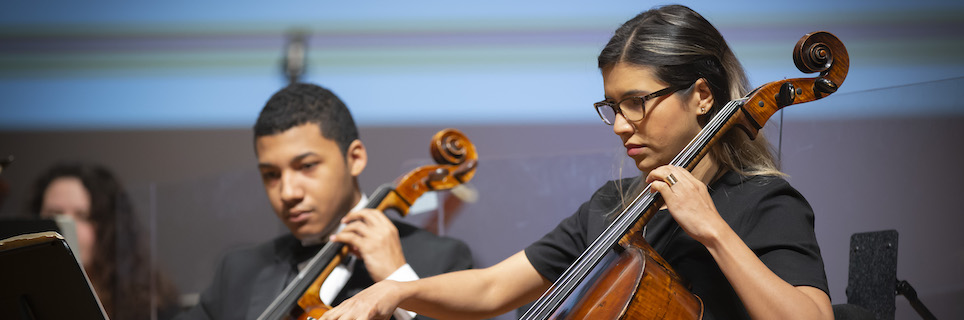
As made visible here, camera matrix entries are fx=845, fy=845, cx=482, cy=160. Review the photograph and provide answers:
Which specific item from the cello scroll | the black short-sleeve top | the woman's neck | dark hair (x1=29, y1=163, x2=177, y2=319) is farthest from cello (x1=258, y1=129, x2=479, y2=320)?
dark hair (x1=29, y1=163, x2=177, y2=319)

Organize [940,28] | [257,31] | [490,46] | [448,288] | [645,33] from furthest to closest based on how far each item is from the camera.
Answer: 1. [257,31]
2. [490,46]
3. [940,28]
4. [448,288]
5. [645,33]

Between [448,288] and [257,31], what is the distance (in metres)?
1.37

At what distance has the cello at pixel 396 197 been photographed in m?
1.57

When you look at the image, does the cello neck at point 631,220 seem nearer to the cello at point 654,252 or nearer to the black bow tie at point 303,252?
the cello at point 654,252

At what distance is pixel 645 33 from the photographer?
118cm

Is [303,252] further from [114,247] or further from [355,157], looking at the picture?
[114,247]

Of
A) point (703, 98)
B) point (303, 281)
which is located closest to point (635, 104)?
point (703, 98)

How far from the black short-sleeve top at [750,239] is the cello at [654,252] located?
67 mm

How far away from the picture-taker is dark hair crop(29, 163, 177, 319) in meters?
2.55

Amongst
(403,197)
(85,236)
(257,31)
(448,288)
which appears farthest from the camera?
(85,236)

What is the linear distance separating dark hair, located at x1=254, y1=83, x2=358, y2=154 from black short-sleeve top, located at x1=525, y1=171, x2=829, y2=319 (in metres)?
0.74

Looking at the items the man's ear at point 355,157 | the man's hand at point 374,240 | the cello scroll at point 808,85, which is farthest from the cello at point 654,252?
the man's ear at point 355,157

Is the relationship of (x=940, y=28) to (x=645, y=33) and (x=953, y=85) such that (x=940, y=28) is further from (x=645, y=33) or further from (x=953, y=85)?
(x=645, y=33)

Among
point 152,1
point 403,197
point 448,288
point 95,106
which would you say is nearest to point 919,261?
point 448,288
